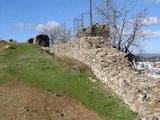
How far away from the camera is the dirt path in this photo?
59.2 ft

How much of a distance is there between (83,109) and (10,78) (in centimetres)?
780

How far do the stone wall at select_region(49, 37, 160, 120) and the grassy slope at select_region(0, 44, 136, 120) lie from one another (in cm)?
52

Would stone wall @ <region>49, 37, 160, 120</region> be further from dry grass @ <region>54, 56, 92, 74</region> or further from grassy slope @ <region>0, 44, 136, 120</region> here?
grassy slope @ <region>0, 44, 136, 120</region>

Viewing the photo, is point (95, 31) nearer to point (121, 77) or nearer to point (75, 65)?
point (75, 65)

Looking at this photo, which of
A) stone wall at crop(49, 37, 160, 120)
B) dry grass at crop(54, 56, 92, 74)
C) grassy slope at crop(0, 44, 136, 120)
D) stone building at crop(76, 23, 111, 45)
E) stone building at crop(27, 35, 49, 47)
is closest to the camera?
stone wall at crop(49, 37, 160, 120)

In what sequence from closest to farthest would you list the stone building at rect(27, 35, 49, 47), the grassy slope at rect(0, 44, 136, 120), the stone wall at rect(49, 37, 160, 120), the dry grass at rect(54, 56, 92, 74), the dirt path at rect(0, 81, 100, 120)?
the stone wall at rect(49, 37, 160, 120)
the dirt path at rect(0, 81, 100, 120)
the grassy slope at rect(0, 44, 136, 120)
the dry grass at rect(54, 56, 92, 74)
the stone building at rect(27, 35, 49, 47)

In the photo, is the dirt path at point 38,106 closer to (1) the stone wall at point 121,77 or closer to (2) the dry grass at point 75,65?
(1) the stone wall at point 121,77

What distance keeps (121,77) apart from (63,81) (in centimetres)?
482

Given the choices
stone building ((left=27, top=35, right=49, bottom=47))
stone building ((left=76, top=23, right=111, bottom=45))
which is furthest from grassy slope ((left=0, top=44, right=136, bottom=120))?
stone building ((left=27, top=35, right=49, bottom=47))

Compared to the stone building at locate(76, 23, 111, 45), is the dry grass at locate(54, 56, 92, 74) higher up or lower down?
lower down

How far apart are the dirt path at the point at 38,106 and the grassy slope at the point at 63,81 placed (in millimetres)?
642

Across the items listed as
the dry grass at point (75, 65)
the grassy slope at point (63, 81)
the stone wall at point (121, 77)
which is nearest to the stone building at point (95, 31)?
the grassy slope at point (63, 81)

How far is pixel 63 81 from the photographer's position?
Answer: 2375cm

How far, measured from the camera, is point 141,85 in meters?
17.7
